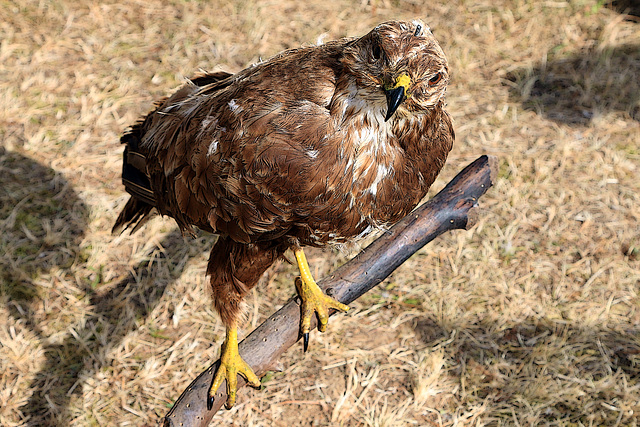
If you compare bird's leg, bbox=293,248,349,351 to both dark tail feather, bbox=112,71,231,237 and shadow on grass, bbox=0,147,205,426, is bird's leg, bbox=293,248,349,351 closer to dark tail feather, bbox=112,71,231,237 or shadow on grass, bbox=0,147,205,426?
dark tail feather, bbox=112,71,231,237

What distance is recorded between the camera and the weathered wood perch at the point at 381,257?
2.65 meters

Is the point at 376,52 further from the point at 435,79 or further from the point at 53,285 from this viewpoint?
the point at 53,285

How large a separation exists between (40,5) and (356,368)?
14.7 ft

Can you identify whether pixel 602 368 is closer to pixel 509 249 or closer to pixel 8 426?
pixel 509 249

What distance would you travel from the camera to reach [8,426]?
3.33 m

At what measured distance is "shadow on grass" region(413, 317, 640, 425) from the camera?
3.40 metres

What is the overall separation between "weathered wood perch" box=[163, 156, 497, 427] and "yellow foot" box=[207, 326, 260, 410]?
0.12 ft

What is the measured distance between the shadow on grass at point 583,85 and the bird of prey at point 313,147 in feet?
9.94

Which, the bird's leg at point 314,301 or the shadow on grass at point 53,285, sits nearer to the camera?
the bird's leg at point 314,301

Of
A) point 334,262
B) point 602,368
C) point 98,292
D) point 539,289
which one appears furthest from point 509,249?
point 98,292

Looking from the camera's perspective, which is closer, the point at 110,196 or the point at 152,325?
the point at 152,325

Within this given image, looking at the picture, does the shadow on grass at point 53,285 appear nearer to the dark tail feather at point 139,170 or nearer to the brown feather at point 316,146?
the dark tail feather at point 139,170

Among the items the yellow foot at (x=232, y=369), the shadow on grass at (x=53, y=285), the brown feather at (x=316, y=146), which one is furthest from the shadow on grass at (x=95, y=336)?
the brown feather at (x=316, y=146)

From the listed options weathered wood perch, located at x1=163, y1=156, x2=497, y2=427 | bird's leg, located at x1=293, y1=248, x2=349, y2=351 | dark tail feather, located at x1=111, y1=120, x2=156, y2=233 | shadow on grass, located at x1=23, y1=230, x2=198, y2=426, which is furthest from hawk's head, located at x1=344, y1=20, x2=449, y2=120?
shadow on grass, located at x1=23, y1=230, x2=198, y2=426
